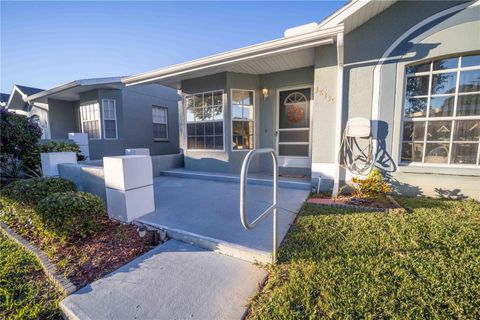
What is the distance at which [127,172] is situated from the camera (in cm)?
314

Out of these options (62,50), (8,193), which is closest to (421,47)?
(8,193)

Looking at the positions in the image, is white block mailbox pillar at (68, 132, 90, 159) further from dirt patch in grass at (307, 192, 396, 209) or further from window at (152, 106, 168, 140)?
dirt patch in grass at (307, 192, 396, 209)

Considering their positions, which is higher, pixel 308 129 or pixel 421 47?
pixel 421 47

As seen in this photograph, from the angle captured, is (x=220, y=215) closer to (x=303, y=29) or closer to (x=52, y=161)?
(x=52, y=161)

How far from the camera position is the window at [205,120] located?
6.32 m

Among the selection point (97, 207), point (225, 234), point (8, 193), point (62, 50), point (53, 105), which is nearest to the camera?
point (225, 234)

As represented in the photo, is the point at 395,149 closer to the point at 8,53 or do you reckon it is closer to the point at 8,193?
the point at 8,193

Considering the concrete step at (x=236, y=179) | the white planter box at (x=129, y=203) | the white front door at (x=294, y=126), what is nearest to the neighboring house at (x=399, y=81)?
the concrete step at (x=236, y=179)

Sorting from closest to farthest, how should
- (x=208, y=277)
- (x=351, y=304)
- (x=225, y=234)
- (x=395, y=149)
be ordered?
(x=351, y=304) → (x=208, y=277) → (x=225, y=234) → (x=395, y=149)

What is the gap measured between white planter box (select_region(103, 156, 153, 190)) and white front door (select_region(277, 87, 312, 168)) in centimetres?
397

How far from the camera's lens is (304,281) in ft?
6.25

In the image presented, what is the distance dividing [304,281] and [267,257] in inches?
17.5

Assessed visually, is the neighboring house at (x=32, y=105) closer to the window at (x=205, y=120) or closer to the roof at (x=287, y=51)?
the roof at (x=287, y=51)

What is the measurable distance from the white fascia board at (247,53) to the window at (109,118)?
360 cm
